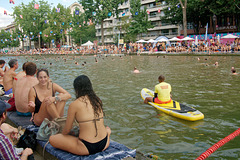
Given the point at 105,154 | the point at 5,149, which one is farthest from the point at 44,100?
the point at 5,149

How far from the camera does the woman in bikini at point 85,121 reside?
345cm

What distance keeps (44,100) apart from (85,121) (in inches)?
57.8

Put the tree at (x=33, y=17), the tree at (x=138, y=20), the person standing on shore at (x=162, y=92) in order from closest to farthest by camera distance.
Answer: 1. the person standing on shore at (x=162, y=92)
2. the tree at (x=138, y=20)
3. the tree at (x=33, y=17)

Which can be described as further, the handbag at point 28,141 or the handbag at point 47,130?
the handbag at point 28,141

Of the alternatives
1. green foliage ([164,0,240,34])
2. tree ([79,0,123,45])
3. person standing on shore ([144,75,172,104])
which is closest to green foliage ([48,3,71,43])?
tree ([79,0,123,45])

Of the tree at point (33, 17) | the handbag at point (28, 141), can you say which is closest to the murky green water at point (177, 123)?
the handbag at point (28, 141)

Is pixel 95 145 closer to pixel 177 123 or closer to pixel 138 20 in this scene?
pixel 177 123

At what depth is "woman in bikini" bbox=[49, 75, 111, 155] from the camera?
Result: 3453 millimetres

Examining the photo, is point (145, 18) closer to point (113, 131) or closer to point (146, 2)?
point (146, 2)

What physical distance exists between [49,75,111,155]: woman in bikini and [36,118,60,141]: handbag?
0.64 m

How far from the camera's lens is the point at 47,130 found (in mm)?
4230

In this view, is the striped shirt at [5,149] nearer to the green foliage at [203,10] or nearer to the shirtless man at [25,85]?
the shirtless man at [25,85]

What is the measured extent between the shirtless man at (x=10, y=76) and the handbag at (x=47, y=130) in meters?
4.18

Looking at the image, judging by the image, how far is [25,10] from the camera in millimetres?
79125
